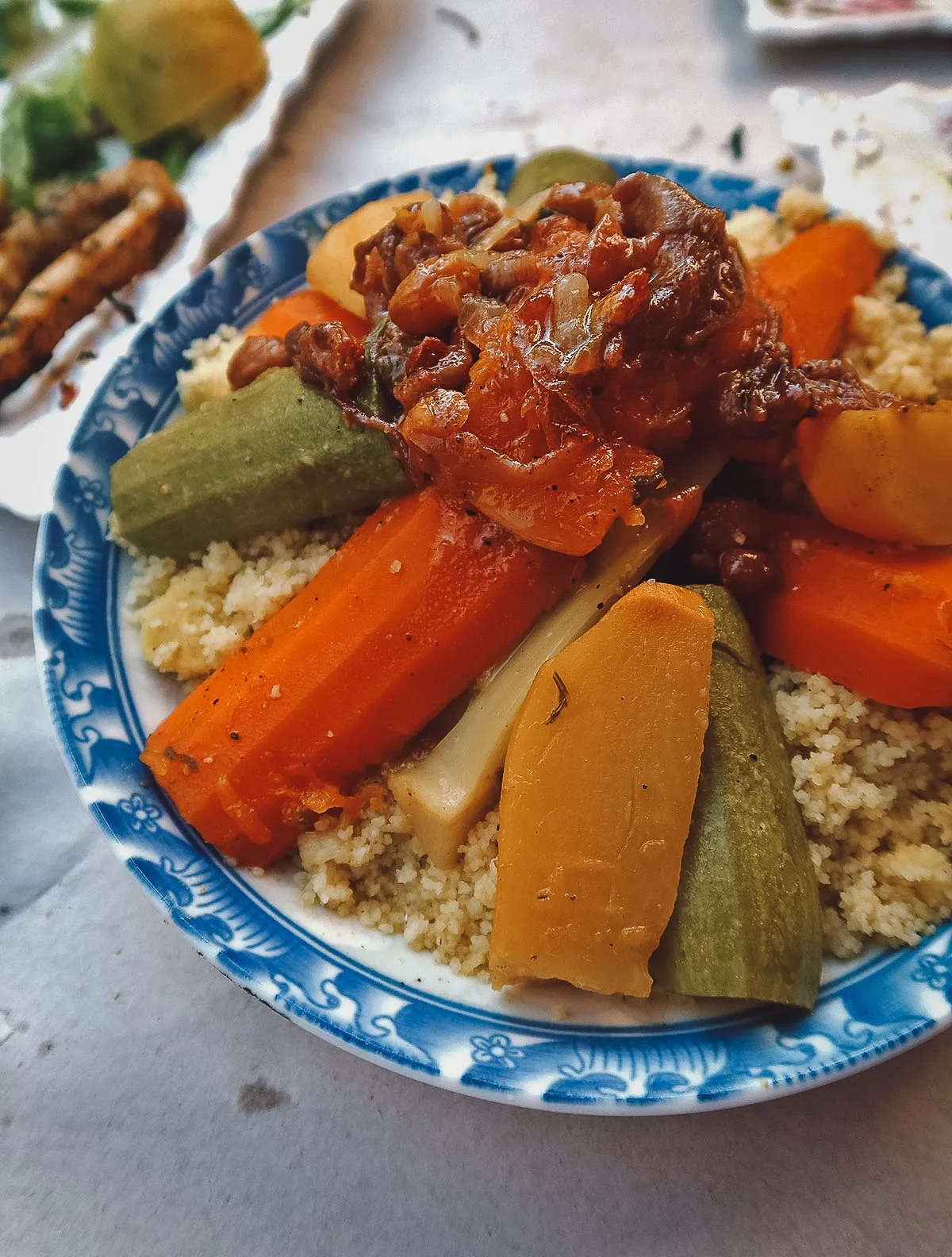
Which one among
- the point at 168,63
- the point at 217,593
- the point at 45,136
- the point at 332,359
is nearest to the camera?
the point at 332,359

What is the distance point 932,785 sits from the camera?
1.87 meters

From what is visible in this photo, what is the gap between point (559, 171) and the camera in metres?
2.51

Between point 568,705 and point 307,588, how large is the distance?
2.22ft

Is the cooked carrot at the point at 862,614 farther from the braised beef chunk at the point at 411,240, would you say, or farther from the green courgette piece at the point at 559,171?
the green courgette piece at the point at 559,171

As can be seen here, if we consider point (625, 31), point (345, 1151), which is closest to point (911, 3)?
point (625, 31)

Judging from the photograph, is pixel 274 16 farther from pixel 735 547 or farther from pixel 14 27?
pixel 735 547

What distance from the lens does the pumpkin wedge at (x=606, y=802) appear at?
64.2 inches

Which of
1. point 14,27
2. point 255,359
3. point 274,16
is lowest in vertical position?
point 255,359

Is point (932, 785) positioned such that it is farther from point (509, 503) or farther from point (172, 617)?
point (172, 617)

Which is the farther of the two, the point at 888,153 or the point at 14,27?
the point at 14,27

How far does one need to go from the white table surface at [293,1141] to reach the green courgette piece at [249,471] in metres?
0.82

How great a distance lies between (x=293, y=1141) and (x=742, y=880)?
1.12 m

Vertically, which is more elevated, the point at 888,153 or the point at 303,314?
the point at 303,314

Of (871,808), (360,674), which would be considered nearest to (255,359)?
(360,674)
